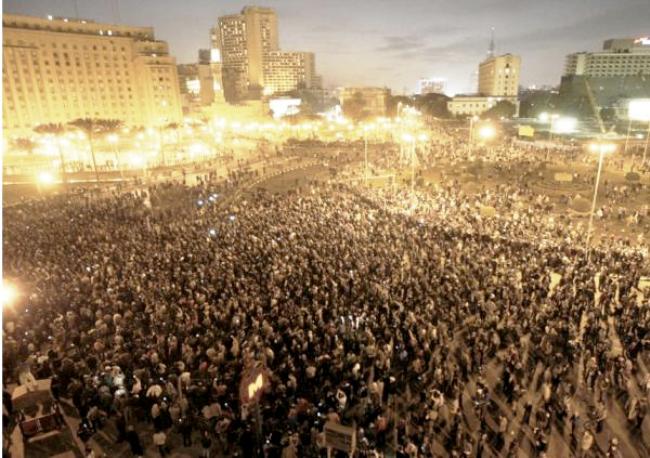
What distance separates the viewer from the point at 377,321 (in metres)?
12.8

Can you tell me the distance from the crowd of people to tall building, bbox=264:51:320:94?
169 metres

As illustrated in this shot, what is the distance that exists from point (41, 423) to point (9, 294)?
23.8 feet

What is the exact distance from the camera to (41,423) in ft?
31.6

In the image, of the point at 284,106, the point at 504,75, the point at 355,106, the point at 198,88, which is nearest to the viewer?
the point at 355,106

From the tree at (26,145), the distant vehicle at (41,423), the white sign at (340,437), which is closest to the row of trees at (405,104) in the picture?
the tree at (26,145)

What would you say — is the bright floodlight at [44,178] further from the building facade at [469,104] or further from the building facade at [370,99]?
the building facade at [469,104]

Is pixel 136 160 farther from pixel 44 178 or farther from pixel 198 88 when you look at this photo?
pixel 198 88

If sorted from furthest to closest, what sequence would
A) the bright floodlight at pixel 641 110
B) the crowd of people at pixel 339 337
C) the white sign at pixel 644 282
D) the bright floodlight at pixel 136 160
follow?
the bright floodlight at pixel 136 160
the bright floodlight at pixel 641 110
the white sign at pixel 644 282
the crowd of people at pixel 339 337

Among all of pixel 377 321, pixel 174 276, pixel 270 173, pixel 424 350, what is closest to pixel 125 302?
pixel 174 276

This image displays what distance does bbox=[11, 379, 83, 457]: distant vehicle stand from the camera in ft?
30.8

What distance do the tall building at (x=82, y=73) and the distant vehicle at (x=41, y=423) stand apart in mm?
69265

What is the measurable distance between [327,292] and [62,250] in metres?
11.8

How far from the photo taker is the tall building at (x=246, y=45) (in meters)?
169

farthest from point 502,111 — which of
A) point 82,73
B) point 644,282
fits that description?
point 644,282
